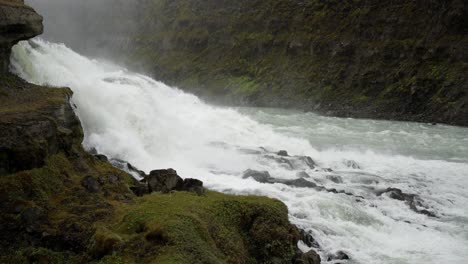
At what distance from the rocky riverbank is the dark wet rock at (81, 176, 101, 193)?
0.02 metres

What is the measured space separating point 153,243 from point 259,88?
148 ft

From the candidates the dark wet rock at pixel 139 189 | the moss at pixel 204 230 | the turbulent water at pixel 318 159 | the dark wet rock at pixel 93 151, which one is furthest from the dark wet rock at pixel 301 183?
the dark wet rock at pixel 93 151

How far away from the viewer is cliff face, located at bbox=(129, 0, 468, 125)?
125 feet

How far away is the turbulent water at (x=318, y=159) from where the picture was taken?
46.1 ft

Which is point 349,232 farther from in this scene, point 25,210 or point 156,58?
point 156,58

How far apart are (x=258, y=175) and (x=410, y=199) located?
6028mm

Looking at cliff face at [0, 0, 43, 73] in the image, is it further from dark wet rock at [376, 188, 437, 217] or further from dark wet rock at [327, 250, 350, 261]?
dark wet rock at [376, 188, 437, 217]

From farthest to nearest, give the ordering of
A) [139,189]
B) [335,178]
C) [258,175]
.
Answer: [335,178]
[258,175]
[139,189]

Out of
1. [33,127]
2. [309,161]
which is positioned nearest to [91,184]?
[33,127]

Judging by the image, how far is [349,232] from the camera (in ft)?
45.8

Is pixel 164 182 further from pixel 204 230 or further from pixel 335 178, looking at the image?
pixel 335 178

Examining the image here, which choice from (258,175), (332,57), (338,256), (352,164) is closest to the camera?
(338,256)

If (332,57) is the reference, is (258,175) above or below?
below

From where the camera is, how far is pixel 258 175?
1934cm
